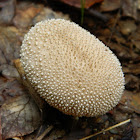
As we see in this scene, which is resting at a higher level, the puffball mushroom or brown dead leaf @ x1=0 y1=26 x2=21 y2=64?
the puffball mushroom

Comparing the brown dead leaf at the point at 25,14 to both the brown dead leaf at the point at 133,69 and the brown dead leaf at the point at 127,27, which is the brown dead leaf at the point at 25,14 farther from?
the brown dead leaf at the point at 133,69

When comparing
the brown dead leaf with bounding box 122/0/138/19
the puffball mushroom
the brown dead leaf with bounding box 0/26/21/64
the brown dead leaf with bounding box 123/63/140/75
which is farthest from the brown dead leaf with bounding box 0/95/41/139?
the brown dead leaf with bounding box 122/0/138/19

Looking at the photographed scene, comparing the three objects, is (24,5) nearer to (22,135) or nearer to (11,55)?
(11,55)

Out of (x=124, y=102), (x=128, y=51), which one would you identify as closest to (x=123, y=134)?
(x=124, y=102)

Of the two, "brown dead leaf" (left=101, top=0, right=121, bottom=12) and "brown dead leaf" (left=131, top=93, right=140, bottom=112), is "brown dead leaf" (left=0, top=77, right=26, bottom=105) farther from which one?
"brown dead leaf" (left=101, top=0, right=121, bottom=12)

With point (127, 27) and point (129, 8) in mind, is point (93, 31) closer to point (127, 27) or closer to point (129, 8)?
point (127, 27)

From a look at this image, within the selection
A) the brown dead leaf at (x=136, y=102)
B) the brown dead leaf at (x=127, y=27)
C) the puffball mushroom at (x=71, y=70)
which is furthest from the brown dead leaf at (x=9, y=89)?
the brown dead leaf at (x=127, y=27)
